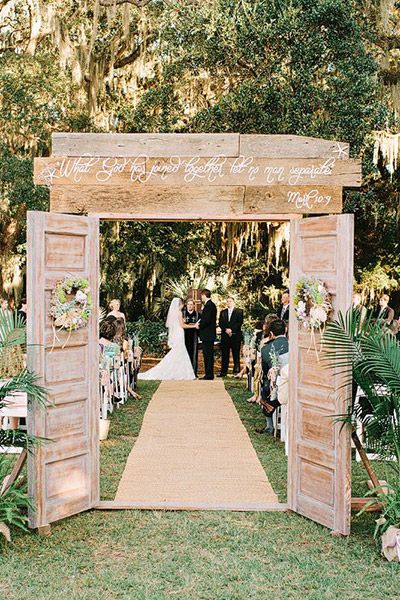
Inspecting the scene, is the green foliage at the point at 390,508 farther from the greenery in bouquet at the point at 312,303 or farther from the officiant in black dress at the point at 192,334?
the officiant in black dress at the point at 192,334

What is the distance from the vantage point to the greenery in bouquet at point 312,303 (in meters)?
5.31

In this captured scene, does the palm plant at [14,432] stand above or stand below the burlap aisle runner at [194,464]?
above

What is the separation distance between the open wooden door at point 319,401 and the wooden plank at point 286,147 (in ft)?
1.65

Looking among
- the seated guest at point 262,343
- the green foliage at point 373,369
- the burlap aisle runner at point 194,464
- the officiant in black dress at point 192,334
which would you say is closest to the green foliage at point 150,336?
the officiant in black dress at point 192,334

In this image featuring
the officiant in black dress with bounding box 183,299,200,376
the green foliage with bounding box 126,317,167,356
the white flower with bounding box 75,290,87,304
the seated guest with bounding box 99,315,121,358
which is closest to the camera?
the white flower with bounding box 75,290,87,304

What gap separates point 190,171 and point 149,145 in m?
0.36

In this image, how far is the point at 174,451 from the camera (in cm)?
802

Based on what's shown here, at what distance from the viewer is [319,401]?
18.1ft

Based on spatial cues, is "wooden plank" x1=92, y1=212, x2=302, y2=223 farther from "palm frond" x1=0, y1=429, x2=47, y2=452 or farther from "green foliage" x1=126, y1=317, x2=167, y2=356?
"green foliage" x1=126, y1=317, x2=167, y2=356

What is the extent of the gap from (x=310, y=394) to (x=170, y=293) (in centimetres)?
1307

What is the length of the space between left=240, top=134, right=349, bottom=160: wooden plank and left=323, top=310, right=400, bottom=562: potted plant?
1295mm

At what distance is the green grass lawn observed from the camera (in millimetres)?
4281

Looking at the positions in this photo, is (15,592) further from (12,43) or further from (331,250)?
(12,43)

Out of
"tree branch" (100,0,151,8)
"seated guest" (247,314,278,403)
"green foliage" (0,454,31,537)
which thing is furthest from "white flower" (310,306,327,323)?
"tree branch" (100,0,151,8)
